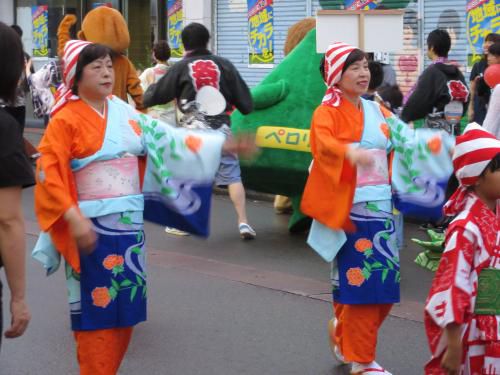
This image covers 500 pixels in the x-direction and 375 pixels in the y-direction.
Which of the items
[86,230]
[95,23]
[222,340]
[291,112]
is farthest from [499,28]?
[86,230]

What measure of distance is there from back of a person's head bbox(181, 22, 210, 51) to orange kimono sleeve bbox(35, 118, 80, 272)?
431 centimetres

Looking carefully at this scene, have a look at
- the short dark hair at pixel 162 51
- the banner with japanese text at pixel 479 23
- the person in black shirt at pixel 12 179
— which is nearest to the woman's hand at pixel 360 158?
the person in black shirt at pixel 12 179

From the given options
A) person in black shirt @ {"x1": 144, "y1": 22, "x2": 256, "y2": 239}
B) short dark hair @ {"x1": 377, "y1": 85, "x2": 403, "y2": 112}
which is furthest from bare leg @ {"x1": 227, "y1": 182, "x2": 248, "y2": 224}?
short dark hair @ {"x1": 377, "y1": 85, "x2": 403, "y2": 112}

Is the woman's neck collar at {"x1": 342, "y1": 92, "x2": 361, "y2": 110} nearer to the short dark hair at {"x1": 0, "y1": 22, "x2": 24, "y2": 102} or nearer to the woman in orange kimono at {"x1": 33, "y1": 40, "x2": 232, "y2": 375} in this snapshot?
the woman in orange kimono at {"x1": 33, "y1": 40, "x2": 232, "y2": 375}

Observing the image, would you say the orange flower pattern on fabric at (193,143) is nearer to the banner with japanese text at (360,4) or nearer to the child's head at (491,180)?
the child's head at (491,180)

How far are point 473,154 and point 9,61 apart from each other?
1660mm

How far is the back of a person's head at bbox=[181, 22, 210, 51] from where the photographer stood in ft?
27.9

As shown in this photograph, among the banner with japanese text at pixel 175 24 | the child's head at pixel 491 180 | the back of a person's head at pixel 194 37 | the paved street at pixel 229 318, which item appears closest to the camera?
the child's head at pixel 491 180

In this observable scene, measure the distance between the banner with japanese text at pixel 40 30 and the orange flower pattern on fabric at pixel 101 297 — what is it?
16957mm

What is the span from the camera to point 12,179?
325 cm

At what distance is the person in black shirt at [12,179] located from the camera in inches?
128

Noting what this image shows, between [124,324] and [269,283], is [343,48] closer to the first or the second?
[124,324]

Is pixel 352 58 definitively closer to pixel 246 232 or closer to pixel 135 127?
pixel 135 127

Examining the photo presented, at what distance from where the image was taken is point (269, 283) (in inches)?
280
